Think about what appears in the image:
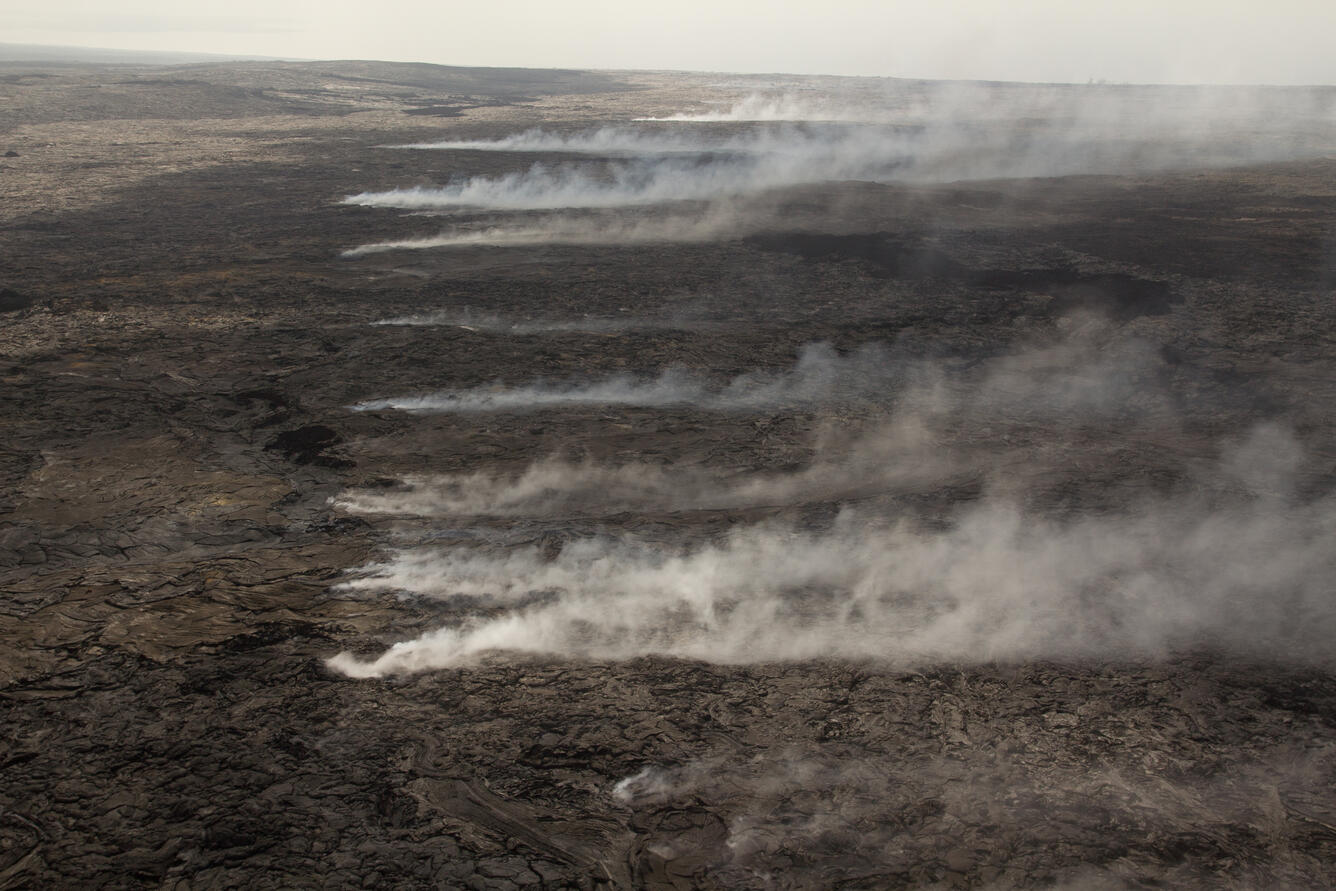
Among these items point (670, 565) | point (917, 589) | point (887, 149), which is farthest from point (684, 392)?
point (887, 149)

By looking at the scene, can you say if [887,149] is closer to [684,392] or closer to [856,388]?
[856,388]

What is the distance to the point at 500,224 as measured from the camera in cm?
2048

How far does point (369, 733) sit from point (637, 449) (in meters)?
4.29

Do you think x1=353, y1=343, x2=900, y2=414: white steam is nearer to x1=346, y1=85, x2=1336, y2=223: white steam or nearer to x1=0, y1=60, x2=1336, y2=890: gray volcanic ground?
x1=0, y1=60, x2=1336, y2=890: gray volcanic ground

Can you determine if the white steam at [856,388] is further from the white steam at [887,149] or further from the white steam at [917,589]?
the white steam at [887,149]

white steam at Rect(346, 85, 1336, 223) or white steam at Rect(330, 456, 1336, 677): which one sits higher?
white steam at Rect(346, 85, 1336, 223)

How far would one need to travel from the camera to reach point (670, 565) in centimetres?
688

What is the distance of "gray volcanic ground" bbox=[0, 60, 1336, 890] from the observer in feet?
14.9

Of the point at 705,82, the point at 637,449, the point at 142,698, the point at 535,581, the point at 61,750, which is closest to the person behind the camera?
the point at 61,750

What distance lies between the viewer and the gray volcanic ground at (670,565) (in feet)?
14.9

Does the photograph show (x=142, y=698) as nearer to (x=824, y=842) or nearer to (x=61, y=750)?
(x=61, y=750)

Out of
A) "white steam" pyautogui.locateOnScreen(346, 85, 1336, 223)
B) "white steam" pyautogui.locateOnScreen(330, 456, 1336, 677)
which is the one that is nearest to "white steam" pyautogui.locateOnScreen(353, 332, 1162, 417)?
"white steam" pyautogui.locateOnScreen(330, 456, 1336, 677)

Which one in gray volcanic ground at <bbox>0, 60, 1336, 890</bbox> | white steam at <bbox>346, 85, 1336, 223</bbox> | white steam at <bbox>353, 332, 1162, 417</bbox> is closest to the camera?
gray volcanic ground at <bbox>0, 60, 1336, 890</bbox>

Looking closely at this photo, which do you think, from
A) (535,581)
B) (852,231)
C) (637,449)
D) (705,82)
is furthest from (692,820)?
(705,82)
